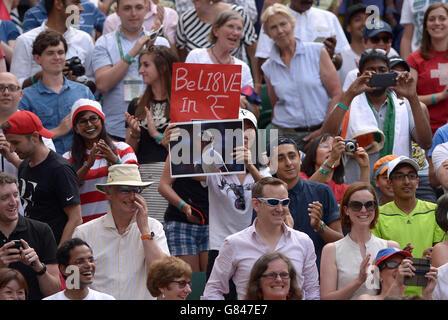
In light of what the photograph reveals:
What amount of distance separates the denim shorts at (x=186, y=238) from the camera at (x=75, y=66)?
7.98 ft

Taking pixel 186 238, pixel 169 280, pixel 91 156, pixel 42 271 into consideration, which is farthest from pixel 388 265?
pixel 91 156

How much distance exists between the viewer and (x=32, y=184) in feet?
26.7

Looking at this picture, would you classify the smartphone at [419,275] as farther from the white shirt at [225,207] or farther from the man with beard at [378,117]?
the man with beard at [378,117]

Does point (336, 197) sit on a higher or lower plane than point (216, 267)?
higher

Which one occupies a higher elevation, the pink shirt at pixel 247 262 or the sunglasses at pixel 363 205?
the sunglasses at pixel 363 205

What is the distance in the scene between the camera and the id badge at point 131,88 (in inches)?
411

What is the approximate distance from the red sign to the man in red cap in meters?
0.99

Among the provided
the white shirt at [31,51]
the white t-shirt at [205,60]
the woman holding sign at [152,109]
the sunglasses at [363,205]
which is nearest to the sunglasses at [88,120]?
the woman holding sign at [152,109]

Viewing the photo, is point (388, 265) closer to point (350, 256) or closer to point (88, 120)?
point (350, 256)

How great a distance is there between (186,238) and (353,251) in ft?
5.46

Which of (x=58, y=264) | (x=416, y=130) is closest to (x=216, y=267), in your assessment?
(x=58, y=264)

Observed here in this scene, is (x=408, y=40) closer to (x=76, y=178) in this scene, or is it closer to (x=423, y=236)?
(x=423, y=236)

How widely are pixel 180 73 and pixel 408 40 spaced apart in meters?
4.45

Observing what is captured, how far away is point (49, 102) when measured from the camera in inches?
385
